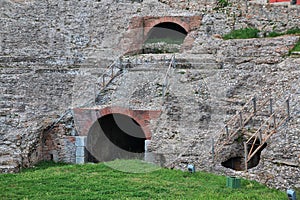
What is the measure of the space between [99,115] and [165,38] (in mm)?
9981

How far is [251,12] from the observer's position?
88.8 ft

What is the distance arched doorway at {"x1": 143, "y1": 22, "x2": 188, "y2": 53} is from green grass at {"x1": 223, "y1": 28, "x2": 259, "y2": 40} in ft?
7.47

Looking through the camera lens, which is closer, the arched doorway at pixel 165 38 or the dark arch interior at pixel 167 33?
the arched doorway at pixel 165 38

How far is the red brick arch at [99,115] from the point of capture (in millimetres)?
19625

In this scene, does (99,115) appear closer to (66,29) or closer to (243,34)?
(243,34)

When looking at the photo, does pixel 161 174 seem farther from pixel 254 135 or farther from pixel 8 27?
pixel 8 27

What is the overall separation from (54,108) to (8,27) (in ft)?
24.8

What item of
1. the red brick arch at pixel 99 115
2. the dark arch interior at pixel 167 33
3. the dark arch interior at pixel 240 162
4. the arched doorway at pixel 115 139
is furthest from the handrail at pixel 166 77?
the dark arch interior at pixel 167 33

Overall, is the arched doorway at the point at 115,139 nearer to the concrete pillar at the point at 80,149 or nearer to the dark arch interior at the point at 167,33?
the concrete pillar at the point at 80,149

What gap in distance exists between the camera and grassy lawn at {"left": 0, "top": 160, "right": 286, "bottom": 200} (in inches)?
556

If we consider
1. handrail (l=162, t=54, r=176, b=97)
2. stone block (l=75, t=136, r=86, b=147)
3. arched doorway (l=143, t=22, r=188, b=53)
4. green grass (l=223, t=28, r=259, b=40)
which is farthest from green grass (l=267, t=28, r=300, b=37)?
stone block (l=75, t=136, r=86, b=147)

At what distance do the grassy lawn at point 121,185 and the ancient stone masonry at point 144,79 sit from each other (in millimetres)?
858

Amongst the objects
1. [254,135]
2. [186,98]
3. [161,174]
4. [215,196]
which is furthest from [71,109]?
[215,196]

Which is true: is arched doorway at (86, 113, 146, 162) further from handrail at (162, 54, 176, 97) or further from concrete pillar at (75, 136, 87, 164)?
handrail at (162, 54, 176, 97)
